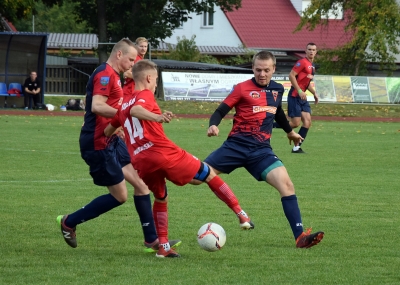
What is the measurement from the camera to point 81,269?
6156mm

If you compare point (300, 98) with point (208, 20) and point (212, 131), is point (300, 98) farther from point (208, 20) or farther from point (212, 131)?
point (208, 20)

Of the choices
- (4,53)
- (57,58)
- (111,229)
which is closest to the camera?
(111,229)

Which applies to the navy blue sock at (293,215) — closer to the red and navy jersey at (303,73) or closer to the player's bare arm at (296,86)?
the player's bare arm at (296,86)

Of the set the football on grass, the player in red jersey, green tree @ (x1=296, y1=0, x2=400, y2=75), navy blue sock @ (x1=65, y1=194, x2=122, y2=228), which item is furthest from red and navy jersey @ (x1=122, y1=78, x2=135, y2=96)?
green tree @ (x1=296, y1=0, x2=400, y2=75)

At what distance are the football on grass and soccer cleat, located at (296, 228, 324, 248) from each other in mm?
698

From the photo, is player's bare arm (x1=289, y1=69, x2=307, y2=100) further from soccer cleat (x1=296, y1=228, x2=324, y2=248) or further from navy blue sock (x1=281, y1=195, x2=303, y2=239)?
soccer cleat (x1=296, y1=228, x2=324, y2=248)

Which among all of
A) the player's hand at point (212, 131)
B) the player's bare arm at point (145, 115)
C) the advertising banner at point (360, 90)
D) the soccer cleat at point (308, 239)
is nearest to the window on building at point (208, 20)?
the advertising banner at point (360, 90)

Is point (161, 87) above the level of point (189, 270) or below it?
below

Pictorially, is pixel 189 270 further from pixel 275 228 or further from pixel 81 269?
pixel 275 228

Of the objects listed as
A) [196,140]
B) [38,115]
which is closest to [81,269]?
[196,140]

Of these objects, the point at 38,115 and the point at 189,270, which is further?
the point at 38,115

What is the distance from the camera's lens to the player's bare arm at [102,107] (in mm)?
6809

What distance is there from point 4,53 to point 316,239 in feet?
90.9

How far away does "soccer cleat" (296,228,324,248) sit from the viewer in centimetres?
679
